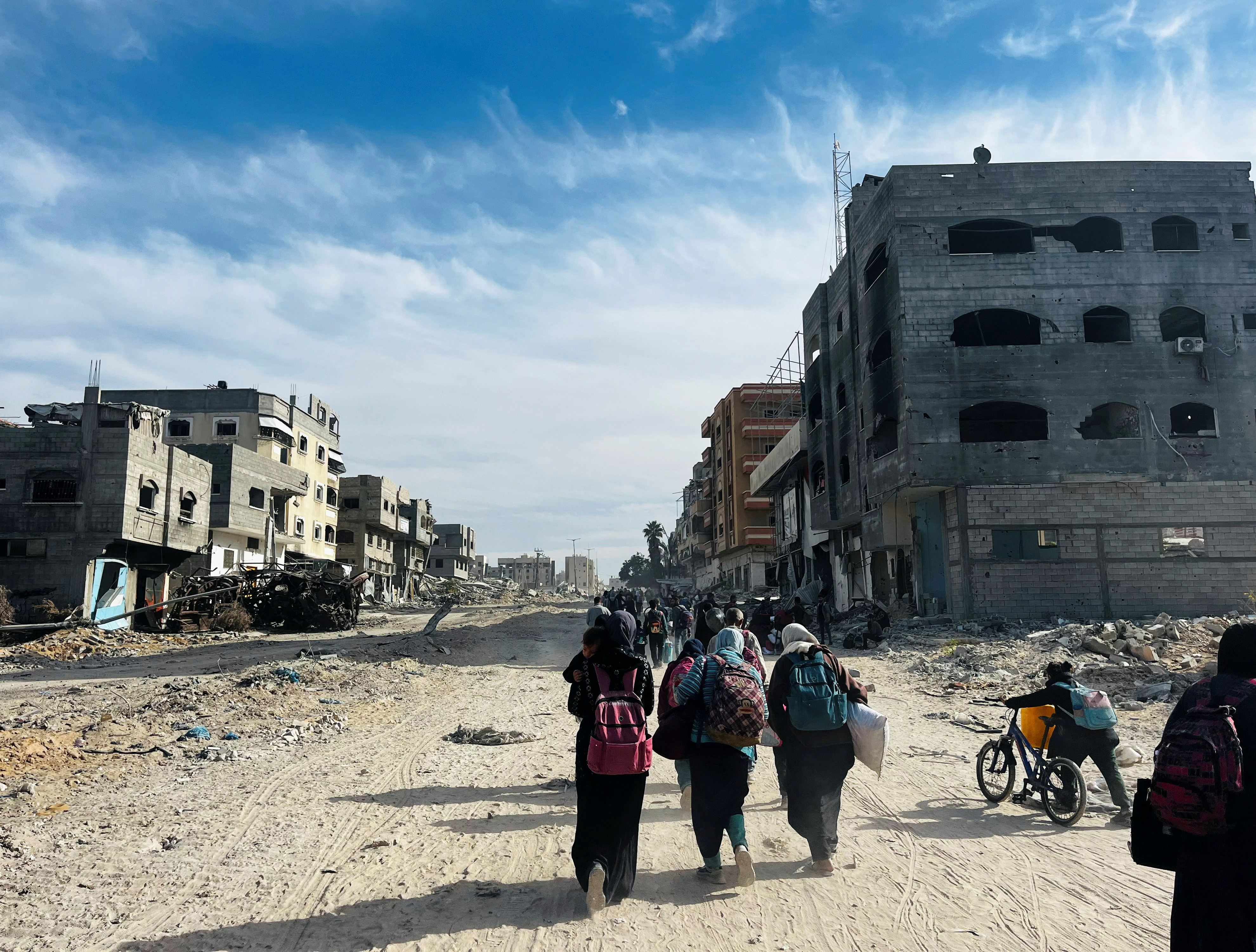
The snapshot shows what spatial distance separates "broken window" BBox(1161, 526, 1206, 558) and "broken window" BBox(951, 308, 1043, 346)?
730cm

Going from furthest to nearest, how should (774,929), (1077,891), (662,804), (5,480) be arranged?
1. (5,480)
2. (662,804)
3. (1077,891)
4. (774,929)

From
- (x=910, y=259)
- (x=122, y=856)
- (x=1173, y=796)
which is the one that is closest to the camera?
(x=1173, y=796)

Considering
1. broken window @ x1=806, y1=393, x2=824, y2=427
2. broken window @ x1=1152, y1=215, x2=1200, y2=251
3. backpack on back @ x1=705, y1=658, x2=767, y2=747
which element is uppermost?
broken window @ x1=1152, y1=215, x2=1200, y2=251

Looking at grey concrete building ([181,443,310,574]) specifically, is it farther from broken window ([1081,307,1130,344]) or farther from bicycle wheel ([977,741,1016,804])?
bicycle wheel ([977,741,1016,804])

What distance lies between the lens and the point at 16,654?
23.5 m

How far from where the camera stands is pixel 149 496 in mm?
34219

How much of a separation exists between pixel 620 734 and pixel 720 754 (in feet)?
2.44

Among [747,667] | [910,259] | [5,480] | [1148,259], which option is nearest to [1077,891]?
[747,667]

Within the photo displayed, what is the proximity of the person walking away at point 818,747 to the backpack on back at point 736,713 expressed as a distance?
517mm

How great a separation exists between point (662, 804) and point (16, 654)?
81.0 feet

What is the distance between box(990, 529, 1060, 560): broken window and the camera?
25.5 metres

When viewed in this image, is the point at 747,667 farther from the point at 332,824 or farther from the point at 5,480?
the point at 5,480

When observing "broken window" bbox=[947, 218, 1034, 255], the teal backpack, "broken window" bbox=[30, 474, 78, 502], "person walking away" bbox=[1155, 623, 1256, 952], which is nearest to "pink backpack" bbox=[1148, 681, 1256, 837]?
"person walking away" bbox=[1155, 623, 1256, 952]

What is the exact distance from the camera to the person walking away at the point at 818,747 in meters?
5.35
